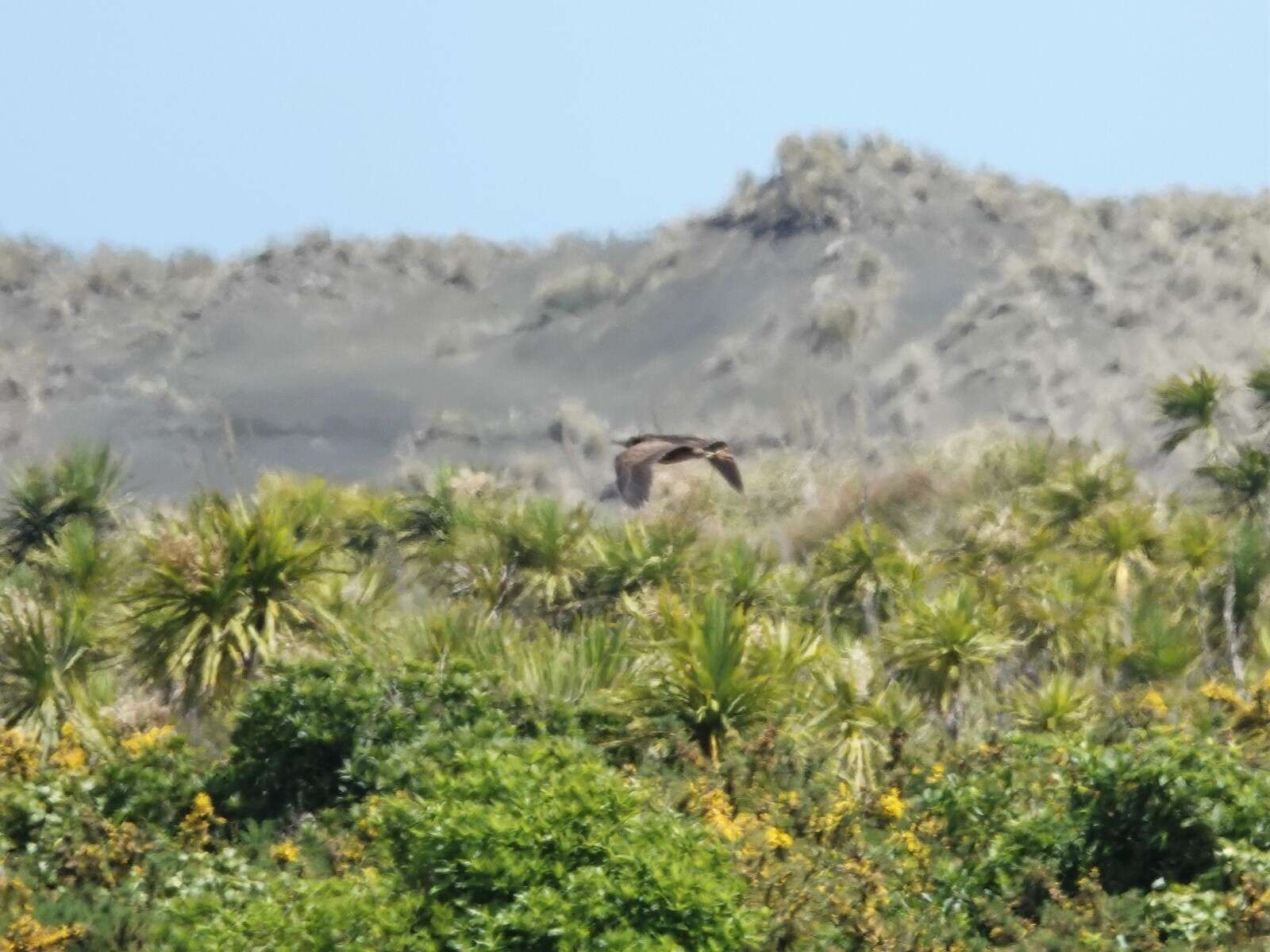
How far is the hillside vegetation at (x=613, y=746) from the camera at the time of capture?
9.26 meters

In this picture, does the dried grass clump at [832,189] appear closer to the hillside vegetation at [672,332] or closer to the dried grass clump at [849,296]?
the hillside vegetation at [672,332]

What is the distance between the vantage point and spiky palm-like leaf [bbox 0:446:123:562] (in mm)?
27562

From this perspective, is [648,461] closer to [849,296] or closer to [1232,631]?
[1232,631]

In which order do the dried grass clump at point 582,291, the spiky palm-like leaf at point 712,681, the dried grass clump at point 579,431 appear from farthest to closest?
the dried grass clump at point 582,291 → the dried grass clump at point 579,431 → the spiky palm-like leaf at point 712,681

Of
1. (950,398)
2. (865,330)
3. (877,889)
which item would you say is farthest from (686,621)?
(865,330)

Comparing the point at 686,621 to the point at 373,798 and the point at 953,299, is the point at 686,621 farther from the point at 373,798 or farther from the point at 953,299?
the point at 953,299

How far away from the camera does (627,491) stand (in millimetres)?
17156

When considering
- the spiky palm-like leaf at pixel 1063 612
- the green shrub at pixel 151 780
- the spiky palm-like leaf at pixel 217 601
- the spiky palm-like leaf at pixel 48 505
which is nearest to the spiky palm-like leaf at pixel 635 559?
the spiky palm-like leaf at pixel 1063 612

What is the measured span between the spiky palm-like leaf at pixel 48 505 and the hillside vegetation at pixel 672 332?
3850 centimetres

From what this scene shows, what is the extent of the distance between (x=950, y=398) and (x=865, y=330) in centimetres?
729

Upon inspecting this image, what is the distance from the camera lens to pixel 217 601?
1684 centimetres

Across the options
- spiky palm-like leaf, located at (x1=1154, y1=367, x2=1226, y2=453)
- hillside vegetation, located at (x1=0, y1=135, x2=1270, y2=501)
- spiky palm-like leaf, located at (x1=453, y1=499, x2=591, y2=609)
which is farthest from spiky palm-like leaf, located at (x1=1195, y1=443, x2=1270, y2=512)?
hillside vegetation, located at (x1=0, y1=135, x2=1270, y2=501)

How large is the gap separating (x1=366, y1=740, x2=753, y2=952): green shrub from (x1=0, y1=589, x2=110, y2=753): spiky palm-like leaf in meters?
7.98

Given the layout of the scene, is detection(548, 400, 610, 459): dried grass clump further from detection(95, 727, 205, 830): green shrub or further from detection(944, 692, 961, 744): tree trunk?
detection(95, 727, 205, 830): green shrub
